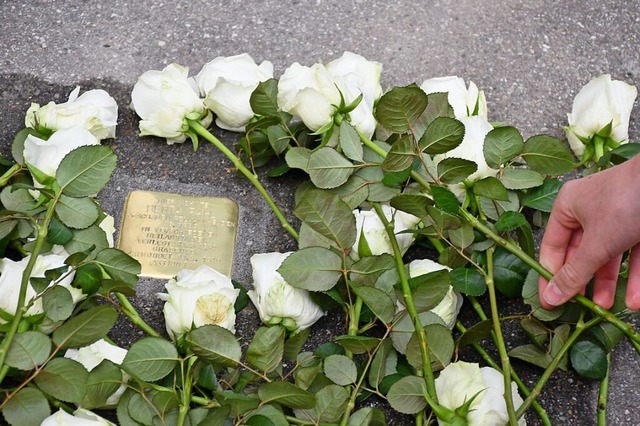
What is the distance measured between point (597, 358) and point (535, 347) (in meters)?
0.07

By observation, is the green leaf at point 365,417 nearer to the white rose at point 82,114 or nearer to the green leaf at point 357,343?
the green leaf at point 357,343

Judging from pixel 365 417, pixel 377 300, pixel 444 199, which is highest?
pixel 444 199

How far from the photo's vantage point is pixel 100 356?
936 mm

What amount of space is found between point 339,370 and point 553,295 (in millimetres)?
259

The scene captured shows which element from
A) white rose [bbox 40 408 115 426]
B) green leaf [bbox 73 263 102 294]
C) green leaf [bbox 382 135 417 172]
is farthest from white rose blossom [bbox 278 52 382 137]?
white rose [bbox 40 408 115 426]

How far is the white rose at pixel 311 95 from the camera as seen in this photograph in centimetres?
104

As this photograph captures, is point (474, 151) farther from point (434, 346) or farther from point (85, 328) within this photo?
point (85, 328)

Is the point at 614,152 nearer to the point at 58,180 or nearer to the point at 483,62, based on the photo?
the point at 483,62

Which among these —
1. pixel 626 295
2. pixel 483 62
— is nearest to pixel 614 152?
pixel 626 295

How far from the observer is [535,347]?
1.03m

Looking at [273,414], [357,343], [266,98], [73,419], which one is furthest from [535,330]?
[73,419]

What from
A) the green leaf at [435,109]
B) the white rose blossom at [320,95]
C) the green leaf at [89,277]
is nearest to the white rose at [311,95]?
the white rose blossom at [320,95]

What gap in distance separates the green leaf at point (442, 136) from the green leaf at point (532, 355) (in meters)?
0.27

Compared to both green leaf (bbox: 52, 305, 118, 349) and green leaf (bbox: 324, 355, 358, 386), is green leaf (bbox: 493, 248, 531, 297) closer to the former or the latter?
green leaf (bbox: 324, 355, 358, 386)
